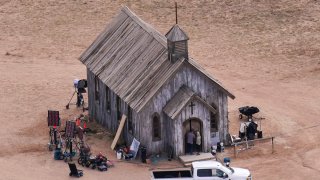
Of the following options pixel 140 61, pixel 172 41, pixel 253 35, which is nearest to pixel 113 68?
pixel 140 61

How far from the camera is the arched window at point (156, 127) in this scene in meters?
55.8

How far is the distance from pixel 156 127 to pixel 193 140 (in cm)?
236

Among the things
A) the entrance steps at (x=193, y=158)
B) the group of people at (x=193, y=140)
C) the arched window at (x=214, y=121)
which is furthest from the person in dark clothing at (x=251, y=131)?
the group of people at (x=193, y=140)

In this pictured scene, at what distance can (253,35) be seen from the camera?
81.1 meters

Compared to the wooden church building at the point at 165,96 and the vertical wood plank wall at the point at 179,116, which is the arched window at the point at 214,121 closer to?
the wooden church building at the point at 165,96

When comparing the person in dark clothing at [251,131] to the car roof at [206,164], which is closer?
the car roof at [206,164]

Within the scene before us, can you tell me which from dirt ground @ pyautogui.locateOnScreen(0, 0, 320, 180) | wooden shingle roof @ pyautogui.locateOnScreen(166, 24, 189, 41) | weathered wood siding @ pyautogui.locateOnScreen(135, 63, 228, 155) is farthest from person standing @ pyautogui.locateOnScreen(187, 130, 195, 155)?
wooden shingle roof @ pyautogui.locateOnScreen(166, 24, 189, 41)

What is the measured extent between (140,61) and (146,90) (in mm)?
3347

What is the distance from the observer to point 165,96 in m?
55.7

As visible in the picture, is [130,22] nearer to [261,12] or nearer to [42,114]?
[42,114]

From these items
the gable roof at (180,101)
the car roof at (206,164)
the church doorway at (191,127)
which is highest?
the gable roof at (180,101)

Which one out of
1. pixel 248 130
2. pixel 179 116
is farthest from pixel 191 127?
pixel 248 130

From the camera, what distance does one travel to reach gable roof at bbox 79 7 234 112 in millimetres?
55812

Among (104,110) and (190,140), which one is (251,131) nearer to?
(190,140)
